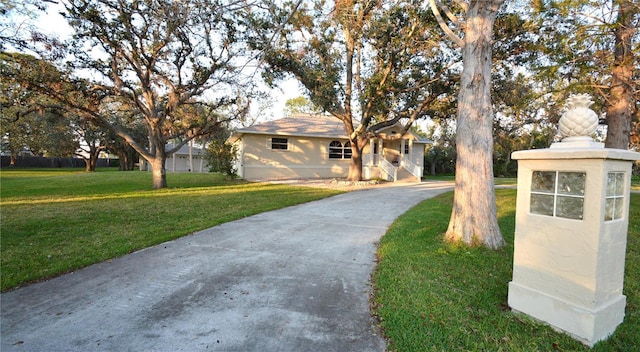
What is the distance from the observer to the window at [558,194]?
2.56 meters

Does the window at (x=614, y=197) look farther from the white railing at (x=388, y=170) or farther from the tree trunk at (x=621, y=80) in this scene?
the white railing at (x=388, y=170)

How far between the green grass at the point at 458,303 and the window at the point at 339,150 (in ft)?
56.1

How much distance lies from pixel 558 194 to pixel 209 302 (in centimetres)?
349

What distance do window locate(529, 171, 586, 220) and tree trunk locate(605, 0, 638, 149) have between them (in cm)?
574

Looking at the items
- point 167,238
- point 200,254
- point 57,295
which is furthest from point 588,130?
point 167,238

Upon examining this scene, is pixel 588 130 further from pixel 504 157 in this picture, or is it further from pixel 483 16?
pixel 504 157

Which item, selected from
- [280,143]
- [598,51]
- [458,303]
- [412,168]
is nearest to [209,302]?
[458,303]

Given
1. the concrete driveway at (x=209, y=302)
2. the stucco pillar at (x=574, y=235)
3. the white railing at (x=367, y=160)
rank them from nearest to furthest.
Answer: the stucco pillar at (x=574, y=235) < the concrete driveway at (x=209, y=302) < the white railing at (x=367, y=160)

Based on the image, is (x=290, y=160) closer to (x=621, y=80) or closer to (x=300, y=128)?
(x=300, y=128)

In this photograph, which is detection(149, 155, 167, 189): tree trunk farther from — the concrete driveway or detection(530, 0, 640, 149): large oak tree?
detection(530, 0, 640, 149): large oak tree

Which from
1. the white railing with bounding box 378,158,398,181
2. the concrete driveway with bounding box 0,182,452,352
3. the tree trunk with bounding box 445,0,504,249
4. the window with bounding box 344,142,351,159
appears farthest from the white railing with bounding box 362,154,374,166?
the tree trunk with bounding box 445,0,504,249

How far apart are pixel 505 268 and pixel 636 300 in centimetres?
121

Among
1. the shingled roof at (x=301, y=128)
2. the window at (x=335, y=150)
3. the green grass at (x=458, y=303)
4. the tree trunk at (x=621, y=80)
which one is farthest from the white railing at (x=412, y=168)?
the green grass at (x=458, y=303)

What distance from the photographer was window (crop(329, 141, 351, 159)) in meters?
22.3
